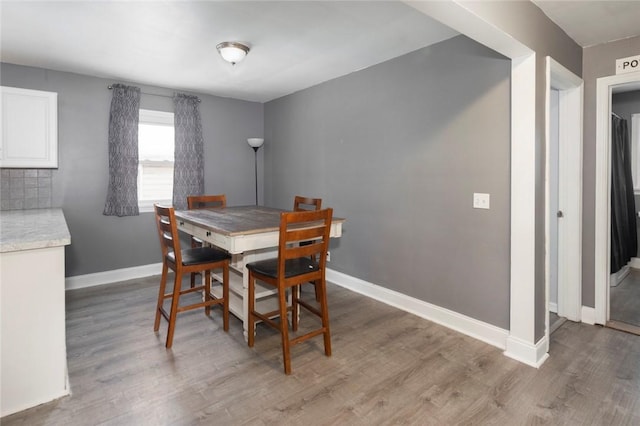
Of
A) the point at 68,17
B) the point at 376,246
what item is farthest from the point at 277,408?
the point at 68,17

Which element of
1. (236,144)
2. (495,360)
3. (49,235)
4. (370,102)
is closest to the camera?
(49,235)

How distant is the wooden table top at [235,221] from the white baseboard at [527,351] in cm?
149

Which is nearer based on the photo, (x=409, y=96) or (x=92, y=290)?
(x=409, y=96)

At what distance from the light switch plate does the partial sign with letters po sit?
4.66 feet

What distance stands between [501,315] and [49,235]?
2.99 meters

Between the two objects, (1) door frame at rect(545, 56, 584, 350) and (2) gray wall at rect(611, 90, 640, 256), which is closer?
(1) door frame at rect(545, 56, 584, 350)

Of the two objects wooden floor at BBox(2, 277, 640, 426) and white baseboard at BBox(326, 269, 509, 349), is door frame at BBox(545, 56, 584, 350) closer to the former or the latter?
wooden floor at BBox(2, 277, 640, 426)

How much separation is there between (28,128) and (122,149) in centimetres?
87

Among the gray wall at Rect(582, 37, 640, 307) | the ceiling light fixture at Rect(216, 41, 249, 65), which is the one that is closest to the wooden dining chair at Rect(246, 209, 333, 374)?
the ceiling light fixture at Rect(216, 41, 249, 65)

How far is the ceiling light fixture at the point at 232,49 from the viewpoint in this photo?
9.13 feet

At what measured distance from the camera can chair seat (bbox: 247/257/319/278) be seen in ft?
7.35

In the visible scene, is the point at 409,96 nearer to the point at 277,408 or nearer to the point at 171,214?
the point at 171,214

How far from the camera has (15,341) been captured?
1.77 metres

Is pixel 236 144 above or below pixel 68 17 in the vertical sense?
below
